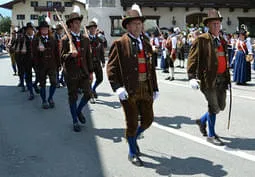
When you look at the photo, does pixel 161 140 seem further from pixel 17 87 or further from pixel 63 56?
pixel 17 87

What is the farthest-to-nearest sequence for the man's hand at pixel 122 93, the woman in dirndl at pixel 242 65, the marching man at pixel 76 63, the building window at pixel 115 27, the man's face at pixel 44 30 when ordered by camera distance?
the building window at pixel 115 27, the woman in dirndl at pixel 242 65, the man's face at pixel 44 30, the marching man at pixel 76 63, the man's hand at pixel 122 93

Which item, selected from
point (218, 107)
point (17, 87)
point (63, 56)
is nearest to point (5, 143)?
point (63, 56)

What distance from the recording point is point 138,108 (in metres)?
4.93

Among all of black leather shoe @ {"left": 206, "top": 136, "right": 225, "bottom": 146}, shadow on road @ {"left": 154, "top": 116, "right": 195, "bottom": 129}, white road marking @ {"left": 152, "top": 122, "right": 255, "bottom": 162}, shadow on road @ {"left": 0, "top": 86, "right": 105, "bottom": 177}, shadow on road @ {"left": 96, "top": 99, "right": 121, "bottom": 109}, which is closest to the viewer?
shadow on road @ {"left": 0, "top": 86, "right": 105, "bottom": 177}

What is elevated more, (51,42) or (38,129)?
(51,42)

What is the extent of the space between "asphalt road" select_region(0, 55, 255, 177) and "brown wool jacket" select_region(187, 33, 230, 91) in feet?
3.17

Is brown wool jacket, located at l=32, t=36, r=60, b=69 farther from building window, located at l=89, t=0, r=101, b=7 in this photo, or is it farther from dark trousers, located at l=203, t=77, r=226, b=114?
building window, located at l=89, t=0, r=101, b=7

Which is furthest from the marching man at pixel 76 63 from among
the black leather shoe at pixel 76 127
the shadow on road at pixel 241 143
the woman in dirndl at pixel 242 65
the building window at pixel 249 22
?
the building window at pixel 249 22

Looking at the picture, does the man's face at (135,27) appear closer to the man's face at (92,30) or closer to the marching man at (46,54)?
the marching man at (46,54)

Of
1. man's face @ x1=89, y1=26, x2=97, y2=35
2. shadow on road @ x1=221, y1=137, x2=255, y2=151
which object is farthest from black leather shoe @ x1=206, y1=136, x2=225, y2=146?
man's face @ x1=89, y1=26, x2=97, y2=35

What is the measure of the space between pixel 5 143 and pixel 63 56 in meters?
1.69

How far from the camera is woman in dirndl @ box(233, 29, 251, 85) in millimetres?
11961

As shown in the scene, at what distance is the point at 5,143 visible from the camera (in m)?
5.93

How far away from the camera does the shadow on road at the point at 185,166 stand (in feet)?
14.9
